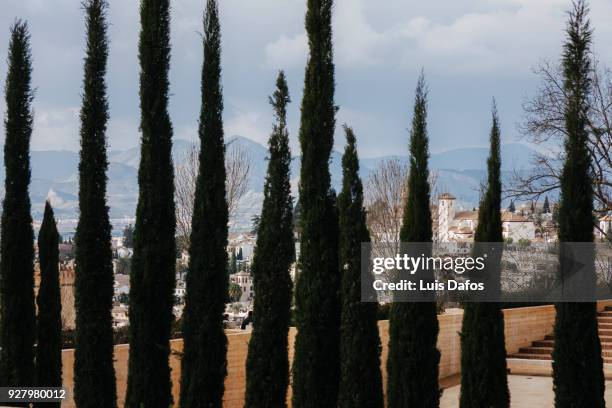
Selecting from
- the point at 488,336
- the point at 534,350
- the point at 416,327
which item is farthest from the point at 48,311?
the point at 534,350

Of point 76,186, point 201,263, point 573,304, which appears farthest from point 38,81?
point 573,304

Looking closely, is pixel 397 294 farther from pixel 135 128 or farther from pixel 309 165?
pixel 135 128

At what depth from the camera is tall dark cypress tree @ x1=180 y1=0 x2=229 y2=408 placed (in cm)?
966

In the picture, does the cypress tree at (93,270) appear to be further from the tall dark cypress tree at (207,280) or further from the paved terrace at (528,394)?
the paved terrace at (528,394)

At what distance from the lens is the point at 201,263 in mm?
9742

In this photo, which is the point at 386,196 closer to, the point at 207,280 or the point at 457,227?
the point at 207,280

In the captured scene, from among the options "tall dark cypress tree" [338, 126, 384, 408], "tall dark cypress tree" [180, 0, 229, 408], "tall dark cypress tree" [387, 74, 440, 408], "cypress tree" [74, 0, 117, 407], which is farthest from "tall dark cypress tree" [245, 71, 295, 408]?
"cypress tree" [74, 0, 117, 407]

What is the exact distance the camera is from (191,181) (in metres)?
28.0

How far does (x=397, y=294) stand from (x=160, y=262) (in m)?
3.27

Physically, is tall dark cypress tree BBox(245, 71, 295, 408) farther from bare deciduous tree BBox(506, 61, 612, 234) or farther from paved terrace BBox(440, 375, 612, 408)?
bare deciduous tree BBox(506, 61, 612, 234)

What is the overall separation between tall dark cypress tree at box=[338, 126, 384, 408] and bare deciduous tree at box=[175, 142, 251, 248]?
18.8m

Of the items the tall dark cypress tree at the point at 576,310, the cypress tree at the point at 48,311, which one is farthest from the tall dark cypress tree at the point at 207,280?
the tall dark cypress tree at the point at 576,310

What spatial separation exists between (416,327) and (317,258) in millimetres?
1352

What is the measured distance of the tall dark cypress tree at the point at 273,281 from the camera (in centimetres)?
920
